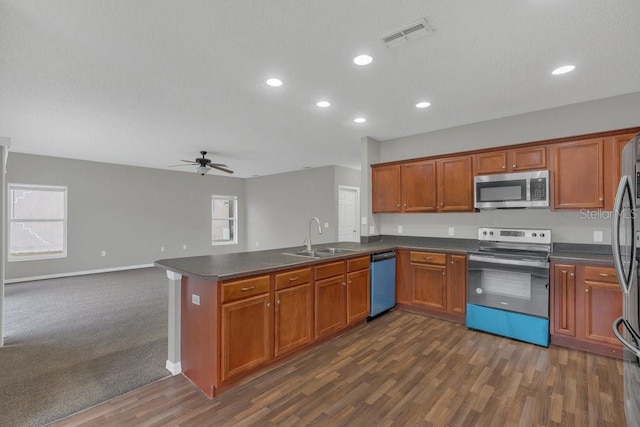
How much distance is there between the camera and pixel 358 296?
3.48m

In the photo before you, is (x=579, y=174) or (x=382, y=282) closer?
(x=579, y=174)

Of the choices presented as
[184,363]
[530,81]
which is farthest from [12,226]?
[530,81]

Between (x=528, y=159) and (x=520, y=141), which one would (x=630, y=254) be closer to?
(x=528, y=159)

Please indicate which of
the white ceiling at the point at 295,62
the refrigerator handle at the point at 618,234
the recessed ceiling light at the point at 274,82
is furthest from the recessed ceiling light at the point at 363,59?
the refrigerator handle at the point at 618,234

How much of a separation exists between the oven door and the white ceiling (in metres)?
1.76

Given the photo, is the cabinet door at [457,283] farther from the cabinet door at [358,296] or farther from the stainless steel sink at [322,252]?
the stainless steel sink at [322,252]

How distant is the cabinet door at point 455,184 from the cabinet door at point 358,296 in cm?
147

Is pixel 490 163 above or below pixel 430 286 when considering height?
above

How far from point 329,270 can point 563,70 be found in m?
2.74

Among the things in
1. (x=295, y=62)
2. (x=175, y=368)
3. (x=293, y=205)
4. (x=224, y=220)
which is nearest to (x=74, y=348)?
(x=175, y=368)

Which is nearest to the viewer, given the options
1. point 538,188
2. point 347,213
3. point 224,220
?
point 538,188

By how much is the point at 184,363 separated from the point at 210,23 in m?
2.60

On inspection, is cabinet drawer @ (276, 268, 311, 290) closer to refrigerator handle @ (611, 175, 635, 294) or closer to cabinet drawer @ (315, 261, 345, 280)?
cabinet drawer @ (315, 261, 345, 280)

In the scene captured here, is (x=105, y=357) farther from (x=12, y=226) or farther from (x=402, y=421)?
(x=12, y=226)
